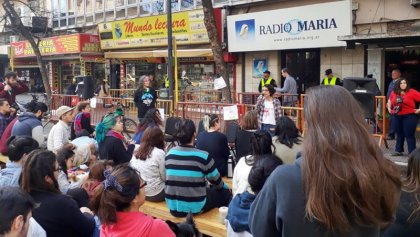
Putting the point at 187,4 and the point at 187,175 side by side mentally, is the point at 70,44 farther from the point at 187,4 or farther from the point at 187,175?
the point at 187,175

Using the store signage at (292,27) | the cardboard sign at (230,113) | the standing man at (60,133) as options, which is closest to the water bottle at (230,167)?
the standing man at (60,133)

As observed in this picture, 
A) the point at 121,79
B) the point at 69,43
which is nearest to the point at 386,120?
the point at 121,79

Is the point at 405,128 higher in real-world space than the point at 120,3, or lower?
lower

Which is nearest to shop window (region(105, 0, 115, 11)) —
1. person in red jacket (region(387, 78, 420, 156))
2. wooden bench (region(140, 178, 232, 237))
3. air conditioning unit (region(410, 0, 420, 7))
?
air conditioning unit (region(410, 0, 420, 7))

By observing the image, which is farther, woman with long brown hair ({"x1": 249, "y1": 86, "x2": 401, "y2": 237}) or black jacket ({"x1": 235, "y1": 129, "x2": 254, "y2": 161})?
black jacket ({"x1": 235, "y1": 129, "x2": 254, "y2": 161})

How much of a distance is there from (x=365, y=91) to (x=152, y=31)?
11.9 meters

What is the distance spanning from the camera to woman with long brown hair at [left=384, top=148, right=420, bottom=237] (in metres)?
2.89

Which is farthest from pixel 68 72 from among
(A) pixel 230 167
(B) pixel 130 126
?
(A) pixel 230 167

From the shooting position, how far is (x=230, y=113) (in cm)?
1009

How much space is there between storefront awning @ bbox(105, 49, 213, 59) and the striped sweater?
12.0 metres

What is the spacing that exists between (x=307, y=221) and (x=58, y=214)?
7.50 feet

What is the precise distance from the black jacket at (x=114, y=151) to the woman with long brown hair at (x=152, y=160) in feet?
2.77

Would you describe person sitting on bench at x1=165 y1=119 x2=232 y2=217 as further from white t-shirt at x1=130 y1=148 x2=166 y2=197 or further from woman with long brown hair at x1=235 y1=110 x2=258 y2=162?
woman with long brown hair at x1=235 y1=110 x2=258 y2=162

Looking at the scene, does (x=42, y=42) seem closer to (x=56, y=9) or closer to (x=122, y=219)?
(x=56, y=9)
